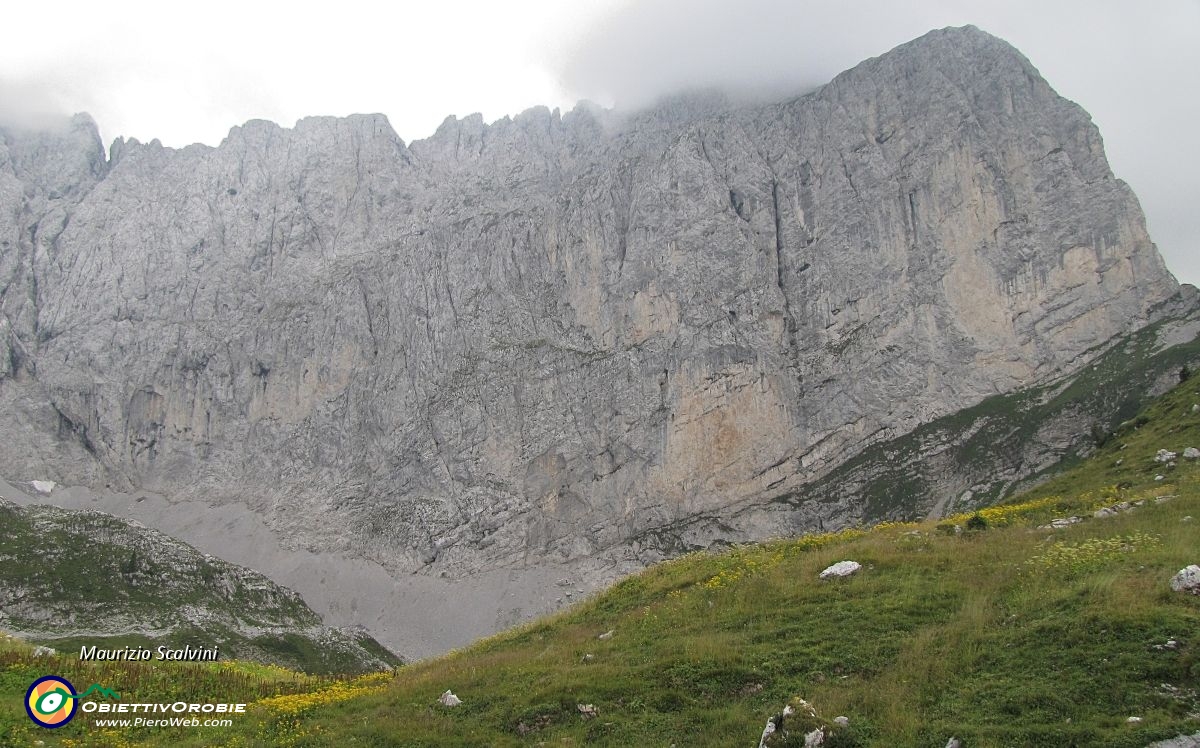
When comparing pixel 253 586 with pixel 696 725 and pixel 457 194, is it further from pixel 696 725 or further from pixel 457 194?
pixel 696 725

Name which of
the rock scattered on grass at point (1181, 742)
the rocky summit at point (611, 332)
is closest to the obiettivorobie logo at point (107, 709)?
the rock scattered on grass at point (1181, 742)

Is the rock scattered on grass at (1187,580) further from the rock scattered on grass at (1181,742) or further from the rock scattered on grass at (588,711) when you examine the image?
the rock scattered on grass at (588,711)

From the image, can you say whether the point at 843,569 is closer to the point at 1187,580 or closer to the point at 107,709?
the point at 1187,580

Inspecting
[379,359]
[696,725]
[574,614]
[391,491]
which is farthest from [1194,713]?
[379,359]

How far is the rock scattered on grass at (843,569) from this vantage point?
79.4 ft

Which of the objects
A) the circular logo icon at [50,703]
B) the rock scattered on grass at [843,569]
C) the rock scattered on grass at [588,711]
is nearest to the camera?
the circular logo icon at [50,703]

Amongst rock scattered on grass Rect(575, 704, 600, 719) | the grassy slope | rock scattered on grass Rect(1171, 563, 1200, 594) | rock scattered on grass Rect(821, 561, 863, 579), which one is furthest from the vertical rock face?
rock scattered on grass Rect(575, 704, 600, 719)

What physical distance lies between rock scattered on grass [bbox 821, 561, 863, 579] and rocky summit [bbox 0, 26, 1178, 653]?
368ft

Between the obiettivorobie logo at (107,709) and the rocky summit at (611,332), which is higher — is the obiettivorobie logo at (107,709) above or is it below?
below

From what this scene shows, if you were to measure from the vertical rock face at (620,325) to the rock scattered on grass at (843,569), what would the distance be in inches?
4373

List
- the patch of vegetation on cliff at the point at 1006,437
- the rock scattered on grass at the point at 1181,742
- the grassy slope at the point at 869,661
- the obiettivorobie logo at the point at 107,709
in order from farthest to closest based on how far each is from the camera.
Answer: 1. the patch of vegetation on cliff at the point at 1006,437
2. the obiettivorobie logo at the point at 107,709
3. the grassy slope at the point at 869,661
4. the rock scattered on grass at the point at 1181,742

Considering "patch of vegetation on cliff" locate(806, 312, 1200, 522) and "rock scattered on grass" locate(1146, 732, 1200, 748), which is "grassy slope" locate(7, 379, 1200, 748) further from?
"patch of vegetation on cliff" locate(806, 312, 1200, 522)

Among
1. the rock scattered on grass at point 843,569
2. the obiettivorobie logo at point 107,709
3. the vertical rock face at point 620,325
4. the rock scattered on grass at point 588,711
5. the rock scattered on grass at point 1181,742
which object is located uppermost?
the vertical rock face at point 620,325

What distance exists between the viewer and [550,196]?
186250mm
